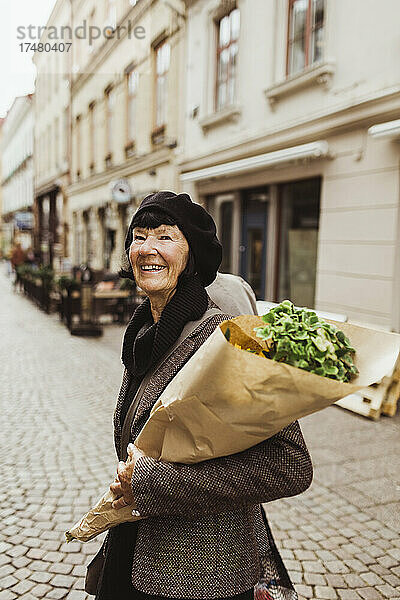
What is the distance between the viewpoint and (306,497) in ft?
13.6

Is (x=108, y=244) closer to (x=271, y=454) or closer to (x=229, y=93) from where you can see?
(x=229, y=93)

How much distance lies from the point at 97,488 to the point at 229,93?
9.11 meters

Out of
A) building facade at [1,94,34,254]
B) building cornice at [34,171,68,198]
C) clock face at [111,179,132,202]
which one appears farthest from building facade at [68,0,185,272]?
building facade at [1,94,34,254]

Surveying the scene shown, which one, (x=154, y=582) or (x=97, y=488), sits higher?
(x=154, y=582)

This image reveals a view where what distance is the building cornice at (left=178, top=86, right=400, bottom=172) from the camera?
7.04 metres

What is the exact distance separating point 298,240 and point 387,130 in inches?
125

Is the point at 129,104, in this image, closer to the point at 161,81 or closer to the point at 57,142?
the point at 161,81

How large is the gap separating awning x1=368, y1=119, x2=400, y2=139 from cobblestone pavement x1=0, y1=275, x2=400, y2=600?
10.9 feet

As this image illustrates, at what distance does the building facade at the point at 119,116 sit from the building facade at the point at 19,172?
46.1 ft

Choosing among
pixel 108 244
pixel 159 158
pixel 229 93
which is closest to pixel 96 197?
pixel 108 244

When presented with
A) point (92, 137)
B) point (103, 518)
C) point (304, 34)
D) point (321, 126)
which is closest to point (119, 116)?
point (92, 137)

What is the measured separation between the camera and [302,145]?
335 inches

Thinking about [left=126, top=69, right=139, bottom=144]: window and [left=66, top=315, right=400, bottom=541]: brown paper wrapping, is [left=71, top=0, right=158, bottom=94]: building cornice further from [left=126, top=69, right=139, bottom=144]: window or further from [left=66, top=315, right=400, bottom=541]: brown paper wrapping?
[left=66, top=315, right=400, bottom=541]: brown paper wrapping

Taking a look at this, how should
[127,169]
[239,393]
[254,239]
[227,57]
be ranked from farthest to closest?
1. [127,169]
2. [227,57]
3. [254,239]
4. [239,393]
